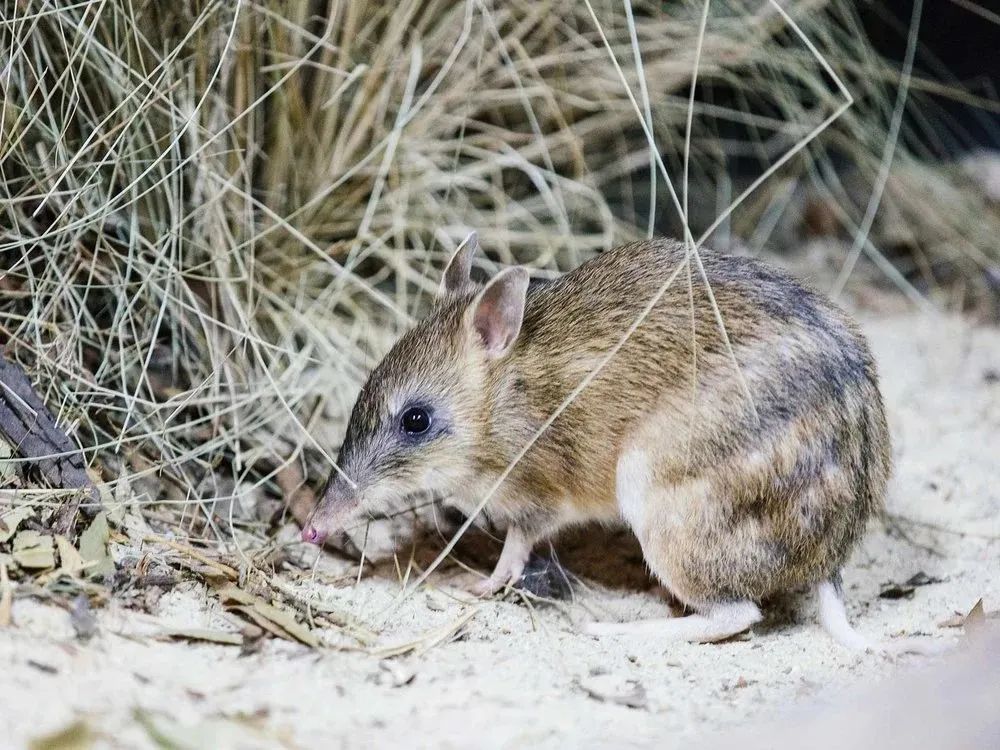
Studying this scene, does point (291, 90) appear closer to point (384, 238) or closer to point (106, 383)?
point (384, 238)

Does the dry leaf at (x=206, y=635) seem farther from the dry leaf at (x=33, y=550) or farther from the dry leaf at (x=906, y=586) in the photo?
the dry leaf at (x=906, y=586)

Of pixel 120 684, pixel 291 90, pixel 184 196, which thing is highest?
pixel 291 90

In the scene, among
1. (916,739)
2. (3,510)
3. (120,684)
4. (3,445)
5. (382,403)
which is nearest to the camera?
(916,739)

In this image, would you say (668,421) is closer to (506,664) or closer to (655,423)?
(655,423)

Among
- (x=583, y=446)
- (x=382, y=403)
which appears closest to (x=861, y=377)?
(x=583, y=446)

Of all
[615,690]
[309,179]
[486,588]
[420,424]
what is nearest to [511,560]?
[486,588]

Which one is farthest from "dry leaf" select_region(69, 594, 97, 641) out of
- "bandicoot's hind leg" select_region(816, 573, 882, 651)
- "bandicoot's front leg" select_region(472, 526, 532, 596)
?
"bandicoot's hind leg" select_region(816, 573, 882, 651)
